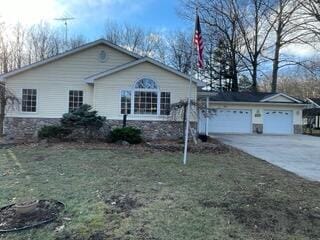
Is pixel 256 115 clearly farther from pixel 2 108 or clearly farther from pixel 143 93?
pixel 2 108

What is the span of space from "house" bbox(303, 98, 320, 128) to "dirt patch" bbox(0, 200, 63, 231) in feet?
98.6

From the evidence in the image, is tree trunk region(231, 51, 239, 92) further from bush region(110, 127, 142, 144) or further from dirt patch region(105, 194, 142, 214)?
dirt patch region(105, 194, 142, 214)

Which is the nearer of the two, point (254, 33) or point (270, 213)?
point (270, 213)

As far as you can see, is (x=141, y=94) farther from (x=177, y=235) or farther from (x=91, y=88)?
(x=177, y=235)

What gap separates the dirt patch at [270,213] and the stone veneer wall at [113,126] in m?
12.1

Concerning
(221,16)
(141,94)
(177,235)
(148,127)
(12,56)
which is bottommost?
(177,235)

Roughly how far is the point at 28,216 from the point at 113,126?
43.3 ft

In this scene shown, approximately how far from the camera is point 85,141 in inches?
675

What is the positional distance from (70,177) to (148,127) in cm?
1048

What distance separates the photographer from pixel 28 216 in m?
6.10

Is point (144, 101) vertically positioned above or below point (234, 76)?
below

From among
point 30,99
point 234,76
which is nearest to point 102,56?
point 30,99

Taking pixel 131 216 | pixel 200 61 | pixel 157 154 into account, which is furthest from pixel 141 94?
pixel 131 216

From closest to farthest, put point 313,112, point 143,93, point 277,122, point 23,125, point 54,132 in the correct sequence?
point 54,132 < point 143,93 < point 23,125 < point 277,122 < point 313,112
